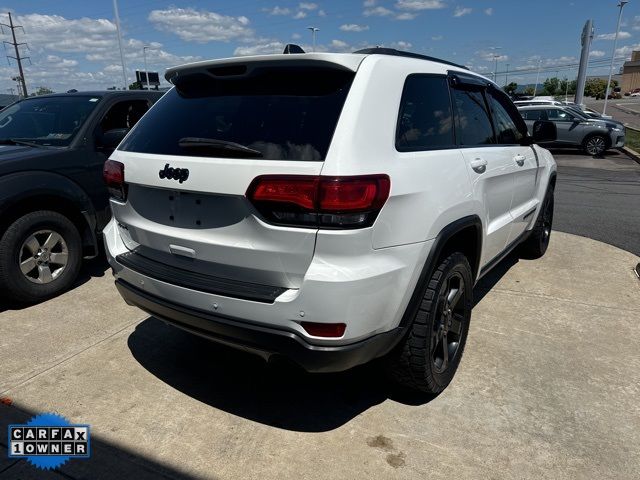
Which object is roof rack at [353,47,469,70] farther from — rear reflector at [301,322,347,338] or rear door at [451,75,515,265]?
rear reflector at [301,322,347,338]

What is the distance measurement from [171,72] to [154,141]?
487 millimetres

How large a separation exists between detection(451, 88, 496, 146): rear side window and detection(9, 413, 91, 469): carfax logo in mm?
2666

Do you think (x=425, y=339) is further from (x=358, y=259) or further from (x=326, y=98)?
(x=326, y=98)

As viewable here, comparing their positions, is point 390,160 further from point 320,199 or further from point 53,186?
point 53,186

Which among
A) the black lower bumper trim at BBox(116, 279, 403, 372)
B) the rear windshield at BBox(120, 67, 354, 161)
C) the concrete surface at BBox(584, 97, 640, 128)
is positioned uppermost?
the rear windshield at BBox(120, 67, 354, 161)

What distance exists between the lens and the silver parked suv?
53.6ft

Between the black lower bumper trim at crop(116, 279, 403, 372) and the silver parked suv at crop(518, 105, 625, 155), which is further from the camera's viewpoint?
the silver parked suv at crop(518, 105, 625, 155)

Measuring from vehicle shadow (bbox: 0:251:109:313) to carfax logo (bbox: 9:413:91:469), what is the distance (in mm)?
1783

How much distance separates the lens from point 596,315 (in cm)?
394

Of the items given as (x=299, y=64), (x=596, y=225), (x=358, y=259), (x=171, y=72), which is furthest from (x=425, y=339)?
(x=596, y=225)

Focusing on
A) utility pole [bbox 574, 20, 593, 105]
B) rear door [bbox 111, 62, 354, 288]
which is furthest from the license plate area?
utility pole [bbox 574, 20, 593, 105]

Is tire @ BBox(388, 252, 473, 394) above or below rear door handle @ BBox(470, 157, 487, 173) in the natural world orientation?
below

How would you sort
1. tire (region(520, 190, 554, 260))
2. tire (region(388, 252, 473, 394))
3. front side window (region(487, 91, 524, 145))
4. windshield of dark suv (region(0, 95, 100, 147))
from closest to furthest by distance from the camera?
1. tire (region(388, 252, 473, 394))
2. front side window (region(487, 91, 524, 145))
3. windshield of dark suv (region(0, 95, 100, 147))
4. tire (region(520, 190, 554, 260))

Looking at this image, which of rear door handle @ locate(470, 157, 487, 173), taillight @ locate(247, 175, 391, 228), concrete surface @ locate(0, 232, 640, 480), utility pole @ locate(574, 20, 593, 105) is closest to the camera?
taillight @ locate(247, 175, 391, 228)
